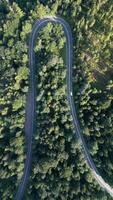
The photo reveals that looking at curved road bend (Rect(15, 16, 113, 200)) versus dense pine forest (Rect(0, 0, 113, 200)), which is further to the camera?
curved road bend (Rect(15, 16, 113, 200))

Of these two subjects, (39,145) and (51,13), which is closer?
(39,145)

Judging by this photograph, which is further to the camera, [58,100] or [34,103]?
[34,103]

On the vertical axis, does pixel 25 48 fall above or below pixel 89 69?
above

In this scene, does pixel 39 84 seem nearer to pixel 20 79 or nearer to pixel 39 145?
pixel 20 79

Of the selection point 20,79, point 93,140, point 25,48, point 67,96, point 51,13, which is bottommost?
point 93,140

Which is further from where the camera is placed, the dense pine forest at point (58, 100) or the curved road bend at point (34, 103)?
the curved road bend at point (34, 103)

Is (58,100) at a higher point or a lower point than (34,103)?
lower

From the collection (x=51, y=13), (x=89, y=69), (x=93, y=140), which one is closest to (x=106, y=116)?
(x=93, y=140)
